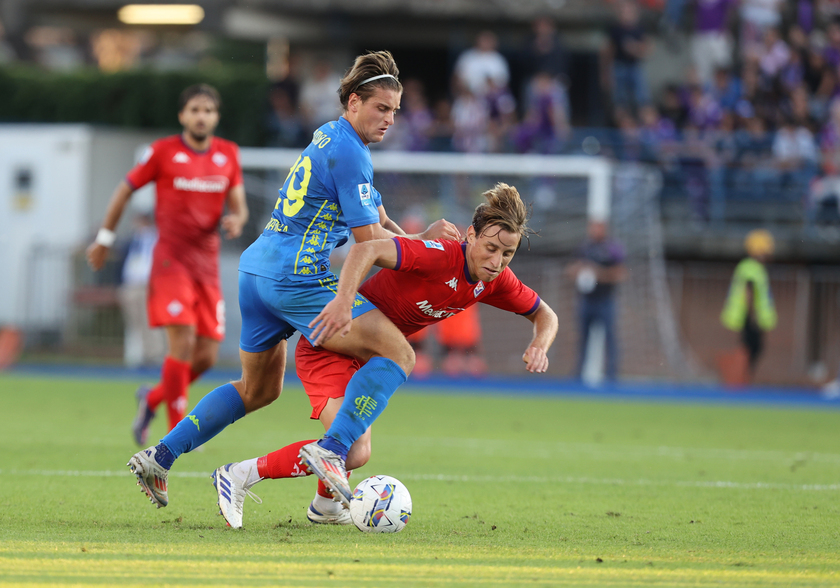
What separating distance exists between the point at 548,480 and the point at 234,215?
298 cm

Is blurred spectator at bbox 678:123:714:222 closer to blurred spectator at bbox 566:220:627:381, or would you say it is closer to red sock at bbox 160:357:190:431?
blurred spectator at bbox 566:220:627:381

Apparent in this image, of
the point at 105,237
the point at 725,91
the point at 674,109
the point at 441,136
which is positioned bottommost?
the point at 105,237

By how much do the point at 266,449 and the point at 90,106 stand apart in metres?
17.2

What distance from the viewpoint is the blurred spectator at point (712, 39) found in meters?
21.5

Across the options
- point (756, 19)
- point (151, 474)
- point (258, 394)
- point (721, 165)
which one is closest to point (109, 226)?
point (258, 394)

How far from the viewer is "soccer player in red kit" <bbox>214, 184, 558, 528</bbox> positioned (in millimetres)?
5273

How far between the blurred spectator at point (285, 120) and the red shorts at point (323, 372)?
15.4m

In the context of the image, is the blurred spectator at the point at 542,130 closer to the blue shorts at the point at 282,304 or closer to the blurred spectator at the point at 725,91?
the blurred spectator at the point at 725,91

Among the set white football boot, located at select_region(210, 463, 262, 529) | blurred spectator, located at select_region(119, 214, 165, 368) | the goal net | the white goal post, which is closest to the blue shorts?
white football boot, located at select_region(210, 463, 262, 529)

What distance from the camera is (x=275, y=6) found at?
22.6m

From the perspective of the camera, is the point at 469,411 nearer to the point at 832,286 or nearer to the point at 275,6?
the point at 832,286

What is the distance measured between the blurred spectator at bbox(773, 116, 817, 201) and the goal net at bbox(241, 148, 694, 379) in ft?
7.69

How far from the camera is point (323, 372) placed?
5.52 m

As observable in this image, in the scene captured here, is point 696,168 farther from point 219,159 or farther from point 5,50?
point 5,50
